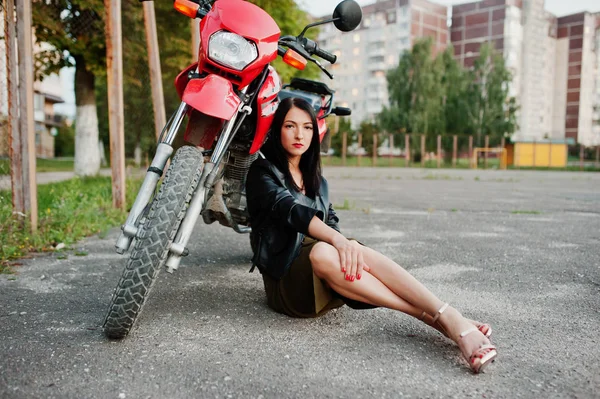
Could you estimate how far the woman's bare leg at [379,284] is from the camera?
2.35 meters

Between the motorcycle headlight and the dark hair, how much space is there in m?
0.36

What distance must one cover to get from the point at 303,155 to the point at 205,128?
548 millimetres

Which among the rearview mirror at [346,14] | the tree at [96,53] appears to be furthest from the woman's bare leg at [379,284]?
the tree at [96,53]

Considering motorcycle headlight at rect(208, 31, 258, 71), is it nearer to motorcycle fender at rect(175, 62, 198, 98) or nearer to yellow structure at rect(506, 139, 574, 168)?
motorcycle fender at rect(175, 62, 198, 98)

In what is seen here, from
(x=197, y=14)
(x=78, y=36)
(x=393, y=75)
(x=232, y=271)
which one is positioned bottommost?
(x=232, y=271)

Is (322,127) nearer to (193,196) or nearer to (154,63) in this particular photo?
(193,196)

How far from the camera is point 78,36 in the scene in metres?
12.2

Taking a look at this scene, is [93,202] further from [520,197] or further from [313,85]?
[520,197]

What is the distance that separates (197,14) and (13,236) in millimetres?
2506

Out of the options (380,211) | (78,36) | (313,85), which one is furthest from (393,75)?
(313,85)

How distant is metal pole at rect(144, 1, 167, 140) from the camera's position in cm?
715

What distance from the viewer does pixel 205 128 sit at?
2.85 meters

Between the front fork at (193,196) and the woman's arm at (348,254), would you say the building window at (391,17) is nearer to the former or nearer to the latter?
the front fork at (193,196)

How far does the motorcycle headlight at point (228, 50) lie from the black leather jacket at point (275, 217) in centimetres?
52
